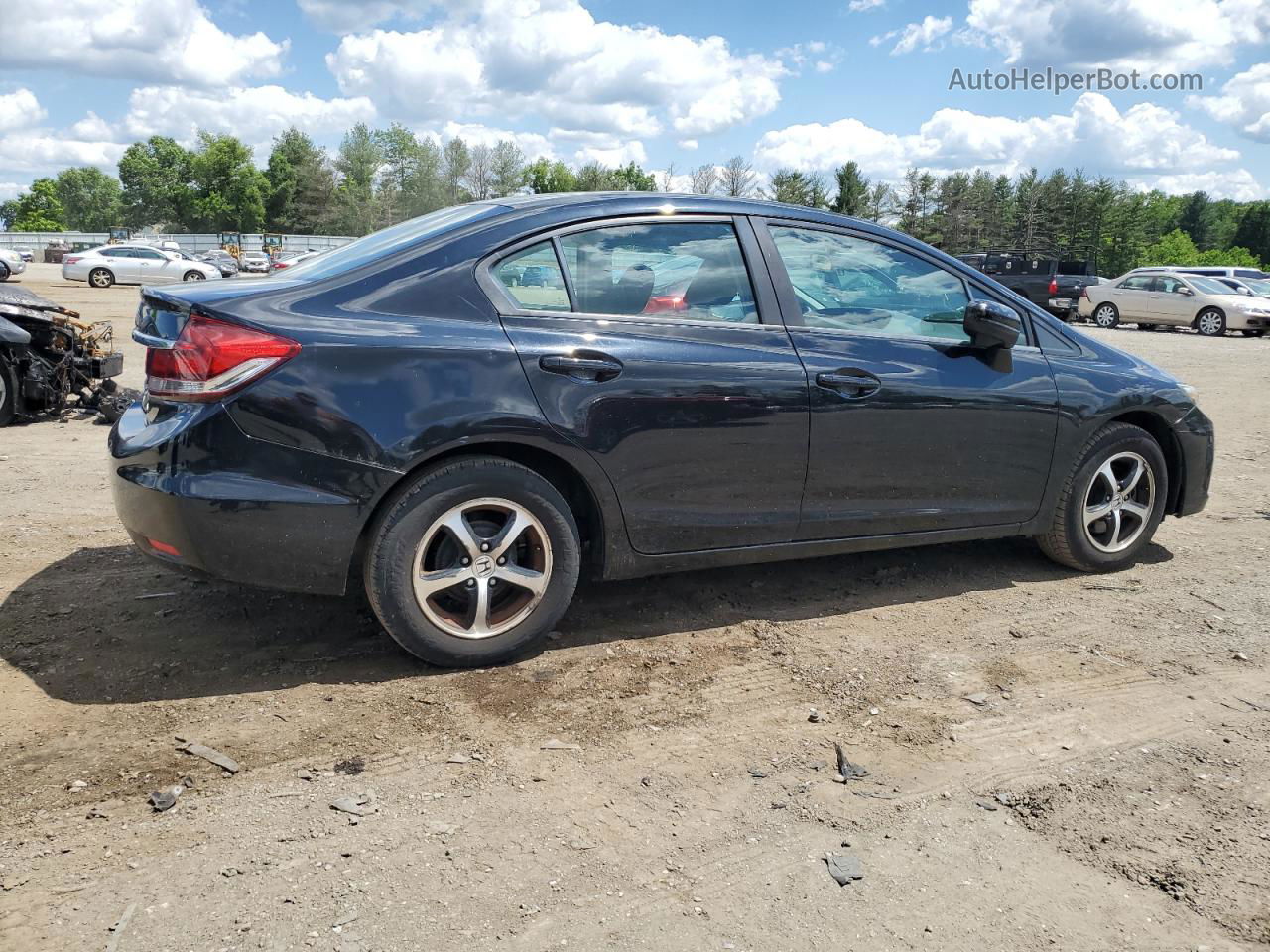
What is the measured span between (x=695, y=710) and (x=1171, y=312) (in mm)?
26214

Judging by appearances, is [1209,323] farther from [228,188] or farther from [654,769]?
[228,188]

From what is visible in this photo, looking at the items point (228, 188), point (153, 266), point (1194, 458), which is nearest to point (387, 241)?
point (1194, 458)

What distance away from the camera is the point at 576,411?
3795 mm

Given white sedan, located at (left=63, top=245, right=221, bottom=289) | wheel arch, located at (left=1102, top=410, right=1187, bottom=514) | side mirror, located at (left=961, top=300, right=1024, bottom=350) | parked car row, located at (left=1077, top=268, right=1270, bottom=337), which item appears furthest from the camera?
white sedan, located at (left=63, top=245, right=221, bottom=289)

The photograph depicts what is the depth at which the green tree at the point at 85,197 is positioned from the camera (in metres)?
141

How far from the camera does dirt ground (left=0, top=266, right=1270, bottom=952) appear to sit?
2.50 m

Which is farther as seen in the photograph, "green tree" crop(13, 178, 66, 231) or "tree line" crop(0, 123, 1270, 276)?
"green tree" crop(13, 178, 66, 231)

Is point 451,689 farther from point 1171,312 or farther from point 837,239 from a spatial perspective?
point 1171,312

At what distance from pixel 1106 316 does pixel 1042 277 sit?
13.8ft

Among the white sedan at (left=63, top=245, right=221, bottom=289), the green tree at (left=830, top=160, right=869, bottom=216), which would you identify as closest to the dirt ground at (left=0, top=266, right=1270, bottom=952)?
the white sedan at (left=63, top=245, right=221, bottom=289)

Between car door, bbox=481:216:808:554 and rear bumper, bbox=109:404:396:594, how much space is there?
0.78 metres

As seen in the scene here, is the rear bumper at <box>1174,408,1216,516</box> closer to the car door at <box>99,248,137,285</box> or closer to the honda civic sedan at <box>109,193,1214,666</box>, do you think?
the honda civic sedan at <box>109,193,1214,666</box>

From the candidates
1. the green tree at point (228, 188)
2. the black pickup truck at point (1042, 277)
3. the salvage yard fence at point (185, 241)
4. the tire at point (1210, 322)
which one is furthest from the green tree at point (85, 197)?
the tire at point (1210, 322)

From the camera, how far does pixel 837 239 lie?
4.57m
